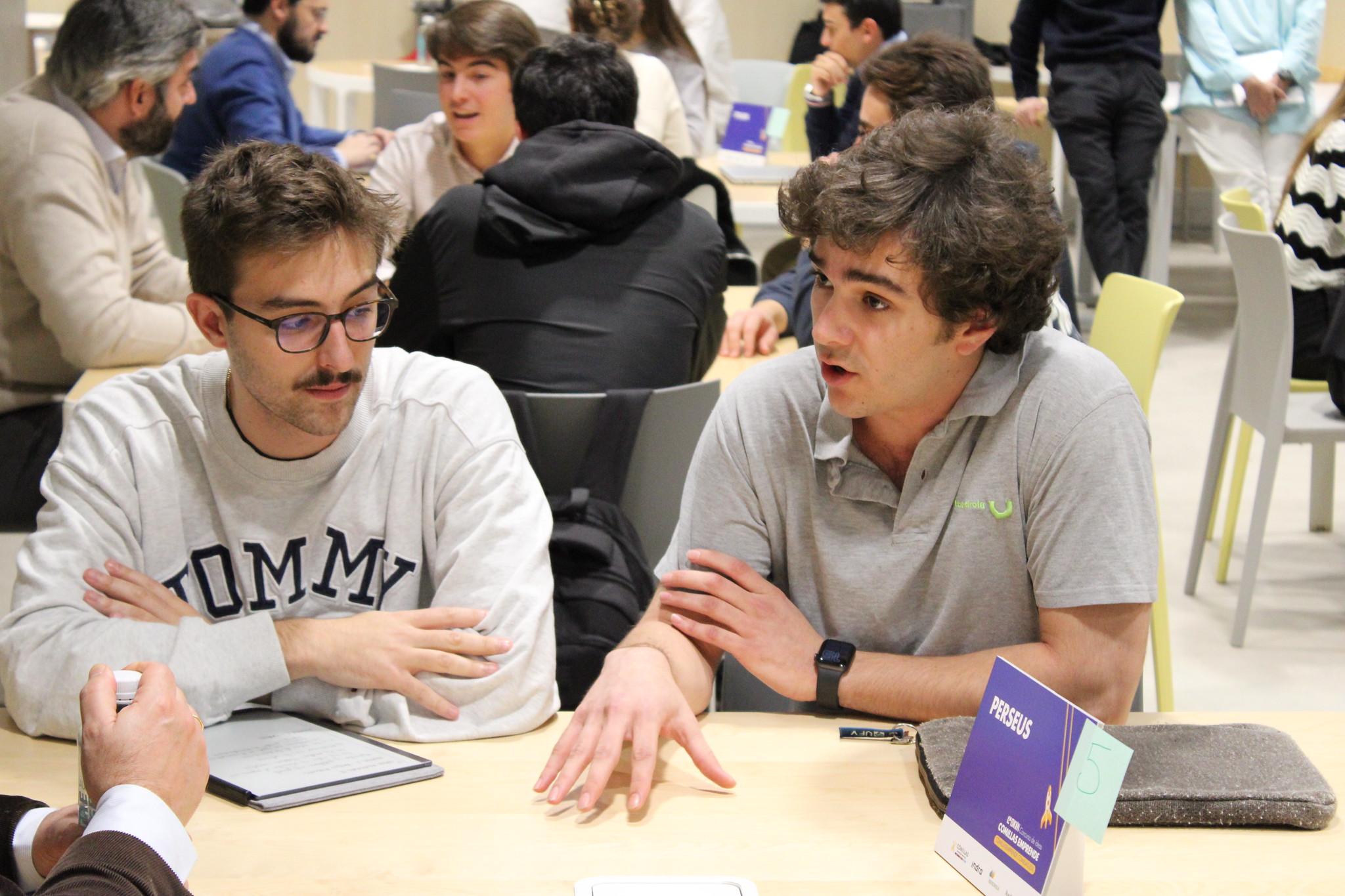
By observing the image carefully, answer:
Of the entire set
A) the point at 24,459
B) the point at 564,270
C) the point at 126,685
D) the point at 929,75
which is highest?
the point at 929,75

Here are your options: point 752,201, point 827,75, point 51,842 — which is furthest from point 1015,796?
point 827,75

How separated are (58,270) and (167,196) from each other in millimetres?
1152

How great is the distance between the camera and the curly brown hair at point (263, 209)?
1.56m

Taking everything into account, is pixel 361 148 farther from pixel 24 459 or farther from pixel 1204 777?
pixel 1204 777

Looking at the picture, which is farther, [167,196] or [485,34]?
[167,196]

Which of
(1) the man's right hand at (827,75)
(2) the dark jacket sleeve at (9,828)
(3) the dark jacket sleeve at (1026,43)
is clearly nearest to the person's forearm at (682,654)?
(2) the dark jacket sleeve at (9,828)

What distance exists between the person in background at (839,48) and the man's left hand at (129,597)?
10.6ft

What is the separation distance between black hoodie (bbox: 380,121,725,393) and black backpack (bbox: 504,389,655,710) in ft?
1.02

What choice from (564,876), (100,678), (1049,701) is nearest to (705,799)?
(564,876)

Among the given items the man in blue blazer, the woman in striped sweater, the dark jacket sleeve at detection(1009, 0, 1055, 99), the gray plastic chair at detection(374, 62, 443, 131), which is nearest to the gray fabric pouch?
the woman in striped sweater

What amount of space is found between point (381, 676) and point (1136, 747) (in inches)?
30.9

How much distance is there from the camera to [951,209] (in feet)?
4.72

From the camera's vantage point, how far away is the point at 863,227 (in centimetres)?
143

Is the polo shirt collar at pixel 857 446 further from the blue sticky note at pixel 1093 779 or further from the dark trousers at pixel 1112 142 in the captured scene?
the dark trousers at pixel 1112 142
